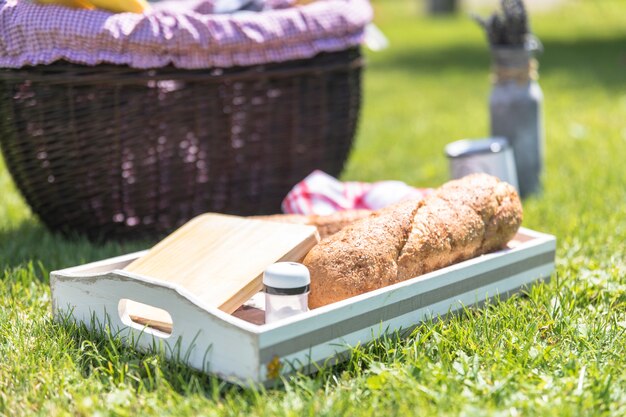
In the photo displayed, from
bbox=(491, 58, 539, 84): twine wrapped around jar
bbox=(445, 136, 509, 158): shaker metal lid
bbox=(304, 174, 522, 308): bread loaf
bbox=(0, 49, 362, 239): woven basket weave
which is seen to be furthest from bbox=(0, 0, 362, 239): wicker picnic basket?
bbox=(304, 174, 522, 308): bread loaf

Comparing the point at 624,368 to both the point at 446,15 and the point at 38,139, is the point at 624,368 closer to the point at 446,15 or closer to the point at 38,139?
the point at 38,139

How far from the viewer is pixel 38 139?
3.05 meters

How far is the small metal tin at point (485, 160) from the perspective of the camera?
11.1ft

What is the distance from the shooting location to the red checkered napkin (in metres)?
3.18

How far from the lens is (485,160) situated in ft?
11.1

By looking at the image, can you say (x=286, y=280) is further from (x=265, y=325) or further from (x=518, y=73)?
(x=518, y=73)

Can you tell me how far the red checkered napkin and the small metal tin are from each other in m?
0.27

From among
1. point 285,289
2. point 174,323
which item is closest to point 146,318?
point 174,323

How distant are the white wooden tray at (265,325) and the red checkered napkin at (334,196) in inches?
29.2

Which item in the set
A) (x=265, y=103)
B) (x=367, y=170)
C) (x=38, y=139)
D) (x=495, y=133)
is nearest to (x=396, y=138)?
(x=367, y=170)

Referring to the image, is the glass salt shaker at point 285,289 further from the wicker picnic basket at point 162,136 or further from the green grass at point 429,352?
the wicker picnic basket at point 162,136

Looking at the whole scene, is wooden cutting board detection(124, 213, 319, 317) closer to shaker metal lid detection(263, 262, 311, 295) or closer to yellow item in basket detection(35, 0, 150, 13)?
shaker metal lid detection(263, 262, 311, 295)

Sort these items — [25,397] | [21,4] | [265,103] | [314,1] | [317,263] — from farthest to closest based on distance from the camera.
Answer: [314,1] → [265,103] → [21,4] → [317,263] → [25,397]

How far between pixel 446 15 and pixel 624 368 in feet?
38.9
